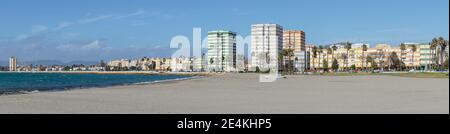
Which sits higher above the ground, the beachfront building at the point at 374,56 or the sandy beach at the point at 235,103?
the beachfront building at the point at 374,56

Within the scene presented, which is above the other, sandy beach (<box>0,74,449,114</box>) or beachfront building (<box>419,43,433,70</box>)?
beachfront building (<box>419,43,433,70</box>)

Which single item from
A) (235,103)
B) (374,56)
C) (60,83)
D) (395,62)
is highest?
(374,56)

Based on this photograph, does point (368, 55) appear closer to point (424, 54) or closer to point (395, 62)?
point (395, 62)

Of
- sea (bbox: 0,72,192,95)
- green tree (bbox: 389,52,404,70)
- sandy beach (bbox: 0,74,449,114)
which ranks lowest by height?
sea (bbox: 0,72,192,95)

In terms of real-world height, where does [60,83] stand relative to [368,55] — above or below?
below

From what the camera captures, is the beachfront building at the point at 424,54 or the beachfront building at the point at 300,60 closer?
the beachfront building at the point at 424,54

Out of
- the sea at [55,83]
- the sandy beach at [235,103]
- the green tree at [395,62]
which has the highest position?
the green tree at [395,62]

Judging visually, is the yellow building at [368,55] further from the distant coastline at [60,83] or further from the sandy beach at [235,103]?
the sandy beach at [235,103]

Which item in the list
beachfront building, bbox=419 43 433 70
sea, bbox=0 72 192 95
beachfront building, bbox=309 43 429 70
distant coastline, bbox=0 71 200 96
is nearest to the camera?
distant coastline, bbox=0 71 200 96

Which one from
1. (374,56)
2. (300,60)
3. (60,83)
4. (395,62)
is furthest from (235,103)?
(374,56)

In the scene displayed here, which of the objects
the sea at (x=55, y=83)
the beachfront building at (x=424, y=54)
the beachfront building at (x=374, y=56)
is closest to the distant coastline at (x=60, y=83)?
the sea at (x=55, y=83)

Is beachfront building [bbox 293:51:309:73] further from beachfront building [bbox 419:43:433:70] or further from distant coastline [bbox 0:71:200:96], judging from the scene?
distant coastline [bbox 0:71:200:96]

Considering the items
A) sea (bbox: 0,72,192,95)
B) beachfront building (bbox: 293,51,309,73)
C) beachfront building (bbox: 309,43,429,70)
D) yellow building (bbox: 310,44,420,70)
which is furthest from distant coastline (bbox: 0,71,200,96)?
yellow building (bbox: 310,44,420,70)
